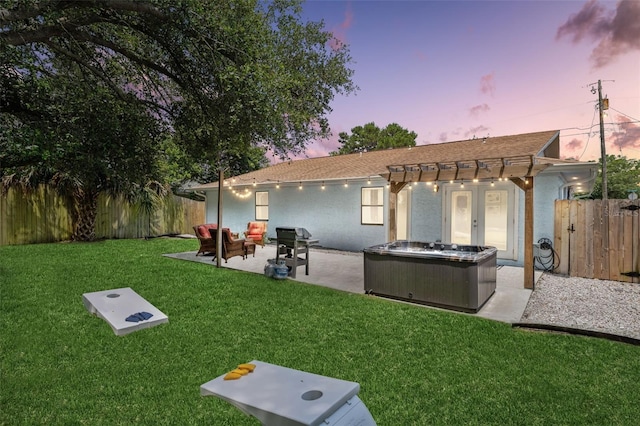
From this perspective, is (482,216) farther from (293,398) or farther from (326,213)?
(293,398)

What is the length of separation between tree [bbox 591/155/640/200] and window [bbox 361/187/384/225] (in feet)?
91.7

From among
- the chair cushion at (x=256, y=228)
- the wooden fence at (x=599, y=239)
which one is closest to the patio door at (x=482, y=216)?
the wooden fence at (x=599, y=239)

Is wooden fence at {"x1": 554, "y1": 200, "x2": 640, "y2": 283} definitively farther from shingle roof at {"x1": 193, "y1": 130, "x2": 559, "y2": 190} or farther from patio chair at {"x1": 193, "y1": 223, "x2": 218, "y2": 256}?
patio chair at {"x1": 193, "y1": 223, "x2": 218, "y2": 256}

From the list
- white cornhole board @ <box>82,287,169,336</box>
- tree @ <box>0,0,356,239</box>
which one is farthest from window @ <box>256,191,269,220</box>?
white cornhole board @ <box>82,287,169,336</box>

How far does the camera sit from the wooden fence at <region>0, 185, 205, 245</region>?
40.9ft

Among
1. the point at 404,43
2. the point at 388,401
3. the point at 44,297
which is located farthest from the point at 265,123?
the point at 404,43

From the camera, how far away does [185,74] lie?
6.16 metres

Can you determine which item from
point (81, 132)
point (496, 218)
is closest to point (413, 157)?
point (496, 218)

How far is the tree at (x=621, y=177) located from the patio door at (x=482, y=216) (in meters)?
27.1

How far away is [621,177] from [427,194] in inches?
1298

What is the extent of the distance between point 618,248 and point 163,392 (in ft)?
31.3

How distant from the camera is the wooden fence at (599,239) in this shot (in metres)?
7.60

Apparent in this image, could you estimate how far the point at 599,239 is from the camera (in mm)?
7934

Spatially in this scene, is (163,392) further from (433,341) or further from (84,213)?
(84,213)
